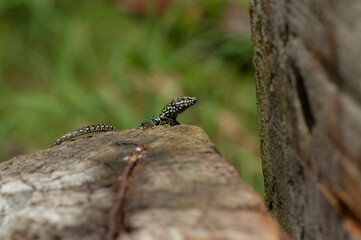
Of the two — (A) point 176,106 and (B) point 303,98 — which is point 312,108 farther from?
(A) point 176,106

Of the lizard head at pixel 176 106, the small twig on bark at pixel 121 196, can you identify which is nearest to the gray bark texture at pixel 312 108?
the small twig on bark at pixel 121 196

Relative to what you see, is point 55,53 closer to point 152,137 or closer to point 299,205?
point 152,137

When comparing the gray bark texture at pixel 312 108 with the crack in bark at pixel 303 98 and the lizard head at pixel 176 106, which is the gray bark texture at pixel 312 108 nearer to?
the crack in bark at pixel 303 98

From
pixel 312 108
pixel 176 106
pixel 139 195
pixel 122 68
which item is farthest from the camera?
pixel 122 68

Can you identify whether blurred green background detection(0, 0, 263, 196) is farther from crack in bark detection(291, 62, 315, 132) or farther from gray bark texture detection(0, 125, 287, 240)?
crack in bark detection(291, 62, 315, 132)

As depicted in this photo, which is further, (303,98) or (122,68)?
(122,68)

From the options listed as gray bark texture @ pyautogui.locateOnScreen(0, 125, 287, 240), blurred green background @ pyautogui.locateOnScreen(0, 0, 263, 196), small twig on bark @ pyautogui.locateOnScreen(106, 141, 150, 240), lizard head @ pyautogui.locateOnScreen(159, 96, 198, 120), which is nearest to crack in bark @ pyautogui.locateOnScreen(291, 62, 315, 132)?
gray bark texture @ pyautogui.locateOnScreen(0, 125, 287, 240)

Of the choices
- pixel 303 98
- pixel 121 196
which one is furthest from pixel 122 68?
pixel 303 98
